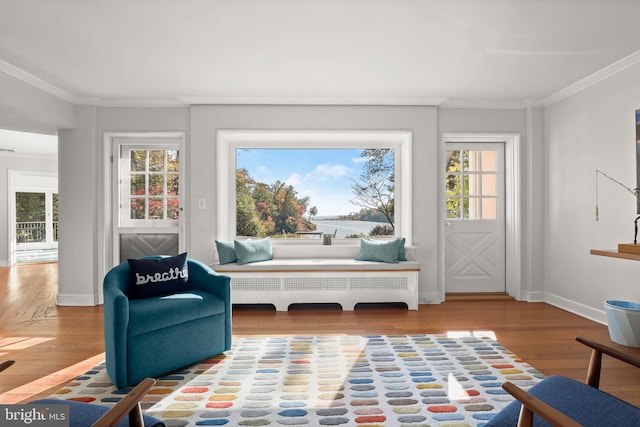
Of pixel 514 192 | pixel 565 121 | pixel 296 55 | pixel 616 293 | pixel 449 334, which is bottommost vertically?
pixel 449 334

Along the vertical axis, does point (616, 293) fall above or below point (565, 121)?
below

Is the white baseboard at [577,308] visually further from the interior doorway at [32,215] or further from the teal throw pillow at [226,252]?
the interior doorway at [32,215]

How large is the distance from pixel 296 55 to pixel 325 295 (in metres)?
2.66

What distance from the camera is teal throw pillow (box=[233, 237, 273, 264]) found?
192 inches

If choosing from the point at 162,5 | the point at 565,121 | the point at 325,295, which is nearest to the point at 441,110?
the point at 565,121

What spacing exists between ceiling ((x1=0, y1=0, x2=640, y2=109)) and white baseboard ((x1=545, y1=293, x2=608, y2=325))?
245 centimetres

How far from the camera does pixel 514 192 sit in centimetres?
528

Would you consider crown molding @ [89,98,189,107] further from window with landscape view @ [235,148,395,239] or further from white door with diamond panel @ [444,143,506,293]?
white door with diamond panel @ [444,143,506,293]

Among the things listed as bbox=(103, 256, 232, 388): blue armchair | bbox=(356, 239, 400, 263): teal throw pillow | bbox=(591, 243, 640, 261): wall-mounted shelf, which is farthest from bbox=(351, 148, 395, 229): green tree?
bbox=(103, 256, 232, 388): blue armchair

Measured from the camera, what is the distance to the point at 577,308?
179 inches

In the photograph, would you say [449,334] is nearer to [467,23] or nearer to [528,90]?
[467,23]

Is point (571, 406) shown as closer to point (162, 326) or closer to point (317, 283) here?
→ point (162, 326)

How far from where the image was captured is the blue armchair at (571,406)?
4.53 feet

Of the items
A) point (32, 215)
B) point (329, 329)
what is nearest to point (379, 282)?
point (329, 329)
